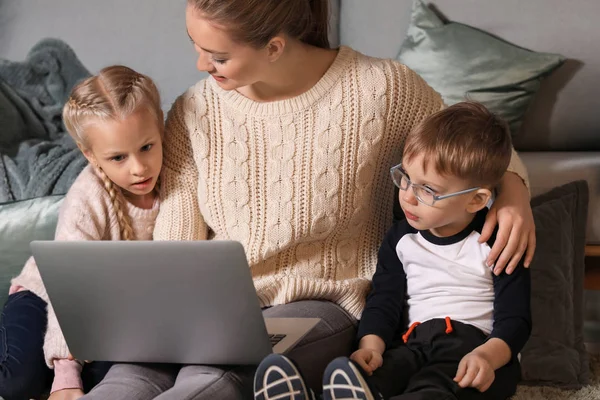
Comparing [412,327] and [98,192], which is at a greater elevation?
[98,192]

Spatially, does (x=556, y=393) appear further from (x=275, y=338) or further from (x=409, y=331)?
(x=275, y=338)

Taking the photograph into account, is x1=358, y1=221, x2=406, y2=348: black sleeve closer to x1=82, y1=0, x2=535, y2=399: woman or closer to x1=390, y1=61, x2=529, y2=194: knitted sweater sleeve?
x1=82, y1=0, x2=535, y2=399: woman

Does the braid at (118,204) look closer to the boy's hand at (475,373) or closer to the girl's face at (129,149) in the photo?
the girl's face at (129,149)

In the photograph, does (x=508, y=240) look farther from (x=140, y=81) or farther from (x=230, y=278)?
(x=140, y=81)

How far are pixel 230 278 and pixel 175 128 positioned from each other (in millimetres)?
515

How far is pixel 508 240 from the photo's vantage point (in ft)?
4.63

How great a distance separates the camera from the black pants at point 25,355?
5.12 ft

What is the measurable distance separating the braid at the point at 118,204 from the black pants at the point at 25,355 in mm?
255

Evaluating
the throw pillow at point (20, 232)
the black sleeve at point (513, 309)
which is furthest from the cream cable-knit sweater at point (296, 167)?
the throw pillow at point (20, 232)

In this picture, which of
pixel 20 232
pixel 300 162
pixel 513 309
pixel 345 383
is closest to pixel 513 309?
pixel 513 309

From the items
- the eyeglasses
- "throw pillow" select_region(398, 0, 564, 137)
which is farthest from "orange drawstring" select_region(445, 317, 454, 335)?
"throw pillow" select_region(398, 0, 564, 137)

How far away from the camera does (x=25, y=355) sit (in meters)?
1.58

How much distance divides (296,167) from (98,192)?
38 centimetres

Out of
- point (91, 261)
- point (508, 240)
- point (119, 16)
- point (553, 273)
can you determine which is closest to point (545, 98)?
point (553, 273)
